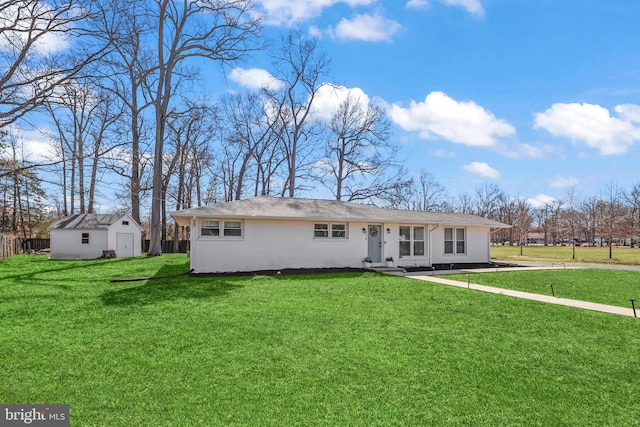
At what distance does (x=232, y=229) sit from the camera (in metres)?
14.3

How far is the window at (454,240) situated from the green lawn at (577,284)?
13.5ft

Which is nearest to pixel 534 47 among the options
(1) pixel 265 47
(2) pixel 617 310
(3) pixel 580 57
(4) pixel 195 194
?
(3) pixel 580 57

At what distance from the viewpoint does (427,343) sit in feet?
18.0

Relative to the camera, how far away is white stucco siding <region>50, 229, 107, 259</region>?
25125 millimetres

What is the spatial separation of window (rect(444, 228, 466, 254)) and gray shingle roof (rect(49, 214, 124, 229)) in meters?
23.1

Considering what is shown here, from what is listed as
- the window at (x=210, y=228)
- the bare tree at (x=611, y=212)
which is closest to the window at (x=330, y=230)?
the window at (x=210, y=228)

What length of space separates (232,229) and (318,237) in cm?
368

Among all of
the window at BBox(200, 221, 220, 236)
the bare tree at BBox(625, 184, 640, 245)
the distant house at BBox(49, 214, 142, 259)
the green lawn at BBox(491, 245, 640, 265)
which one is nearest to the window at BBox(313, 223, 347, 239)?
the window at BBox(200, 221, 220, 236)

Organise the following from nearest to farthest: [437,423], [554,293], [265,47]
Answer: [437,423] → [554,293] → [265,47]

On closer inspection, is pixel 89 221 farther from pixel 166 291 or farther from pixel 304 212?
pixel 166 291

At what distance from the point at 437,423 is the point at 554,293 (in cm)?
869

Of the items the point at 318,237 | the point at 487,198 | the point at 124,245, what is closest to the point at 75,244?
the point at 124,245

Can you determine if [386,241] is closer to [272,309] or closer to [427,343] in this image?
[272,309]

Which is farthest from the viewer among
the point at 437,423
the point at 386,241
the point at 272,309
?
the point at 386,241
